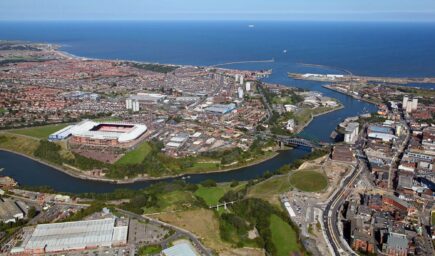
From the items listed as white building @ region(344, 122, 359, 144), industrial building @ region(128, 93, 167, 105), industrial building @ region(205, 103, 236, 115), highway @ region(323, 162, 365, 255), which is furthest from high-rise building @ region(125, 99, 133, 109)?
highway @ region(323, 162, 365, 255)

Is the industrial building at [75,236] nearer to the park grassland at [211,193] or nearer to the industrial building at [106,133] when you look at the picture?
the park grassland at [211,193]

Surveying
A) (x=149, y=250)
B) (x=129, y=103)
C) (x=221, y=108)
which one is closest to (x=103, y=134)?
(x=129, y=103)

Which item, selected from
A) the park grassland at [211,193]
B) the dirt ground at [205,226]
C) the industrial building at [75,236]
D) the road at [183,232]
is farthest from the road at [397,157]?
the industrial building at [75,236]

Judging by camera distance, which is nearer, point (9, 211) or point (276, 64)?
point (9, 211)

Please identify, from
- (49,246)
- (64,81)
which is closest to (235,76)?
(64,81)

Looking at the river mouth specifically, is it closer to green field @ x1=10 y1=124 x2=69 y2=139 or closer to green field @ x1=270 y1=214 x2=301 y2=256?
green field @ x1=10 y1=124 x2=69 y2=139

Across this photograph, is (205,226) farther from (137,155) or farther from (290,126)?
(290,126)
